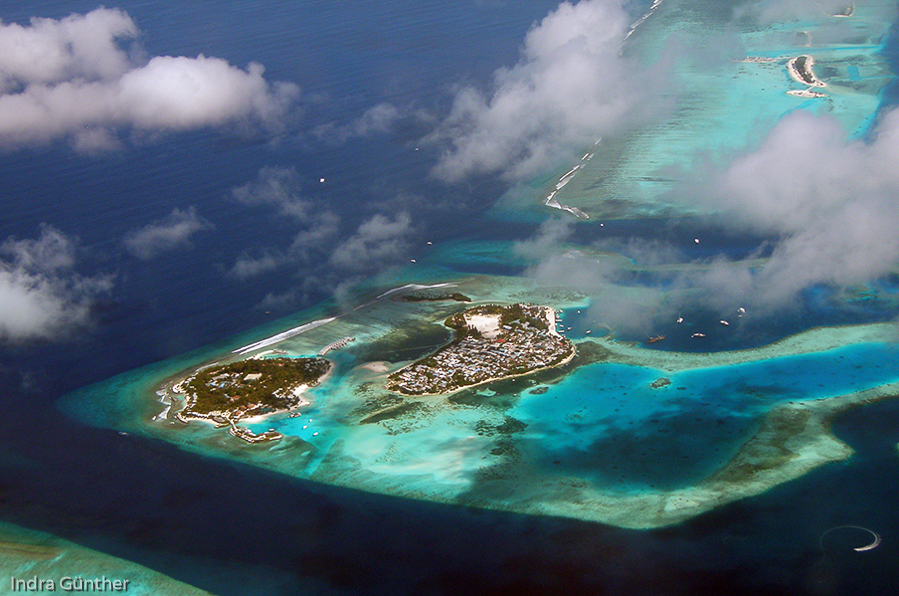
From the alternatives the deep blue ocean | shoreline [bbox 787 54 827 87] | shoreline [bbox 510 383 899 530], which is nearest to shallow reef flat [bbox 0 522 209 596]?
the deep blue ocean

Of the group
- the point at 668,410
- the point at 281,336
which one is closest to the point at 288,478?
the point at 281,336

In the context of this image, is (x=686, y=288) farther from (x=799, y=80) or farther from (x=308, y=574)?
(x=799, y=80)

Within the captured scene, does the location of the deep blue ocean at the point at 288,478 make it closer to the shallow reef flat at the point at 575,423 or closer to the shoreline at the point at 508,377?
the shallow reef flat at the point at 575,423

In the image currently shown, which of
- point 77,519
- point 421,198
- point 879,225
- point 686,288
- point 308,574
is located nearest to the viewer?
point 308,574

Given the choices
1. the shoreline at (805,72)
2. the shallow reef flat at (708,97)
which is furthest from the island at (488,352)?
the shoreline at (805,72)

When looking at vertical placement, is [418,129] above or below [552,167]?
above

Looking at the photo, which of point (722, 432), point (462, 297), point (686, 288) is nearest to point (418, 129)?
point (462, 297)

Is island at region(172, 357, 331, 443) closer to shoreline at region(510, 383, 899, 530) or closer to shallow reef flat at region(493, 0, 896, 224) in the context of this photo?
shoreline at region(510, 383, 899, 530)
